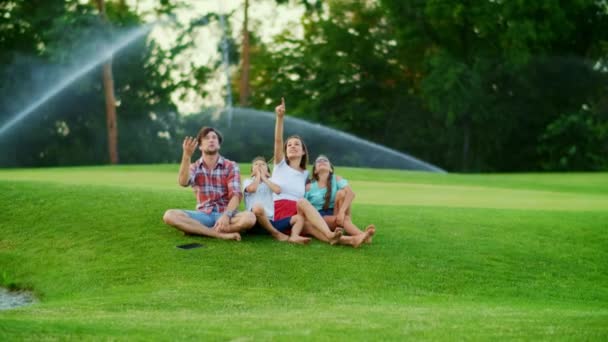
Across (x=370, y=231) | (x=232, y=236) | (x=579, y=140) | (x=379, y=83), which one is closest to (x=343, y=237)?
(x=370, y=231)

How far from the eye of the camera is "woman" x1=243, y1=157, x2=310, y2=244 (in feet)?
39.3

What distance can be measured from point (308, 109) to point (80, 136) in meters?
11.5

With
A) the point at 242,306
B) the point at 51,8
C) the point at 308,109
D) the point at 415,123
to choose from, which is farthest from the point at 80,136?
the point at 242,306

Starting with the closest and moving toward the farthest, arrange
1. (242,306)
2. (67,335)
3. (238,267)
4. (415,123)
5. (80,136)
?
(67,335) < (242,306) < (238,267) < (80,136) < (415,123)

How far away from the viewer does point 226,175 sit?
12180 millimetres

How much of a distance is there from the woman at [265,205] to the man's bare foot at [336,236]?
28cm

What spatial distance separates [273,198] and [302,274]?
2130 millimetres

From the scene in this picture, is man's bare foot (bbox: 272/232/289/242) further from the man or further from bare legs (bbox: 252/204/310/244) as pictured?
the man

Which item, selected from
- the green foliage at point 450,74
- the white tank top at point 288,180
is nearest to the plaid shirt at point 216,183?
the white tank top at point 288,180

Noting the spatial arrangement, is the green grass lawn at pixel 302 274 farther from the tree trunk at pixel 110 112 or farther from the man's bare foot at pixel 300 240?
the tree trunk at pixel 110 112

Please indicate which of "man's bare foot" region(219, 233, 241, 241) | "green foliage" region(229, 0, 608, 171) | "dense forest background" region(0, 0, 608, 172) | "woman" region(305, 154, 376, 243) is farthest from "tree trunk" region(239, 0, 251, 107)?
"man's bare foot" region(219, 233, 241, 241)

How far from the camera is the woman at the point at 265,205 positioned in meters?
12.0

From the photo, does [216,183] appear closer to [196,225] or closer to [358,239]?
[196,225]

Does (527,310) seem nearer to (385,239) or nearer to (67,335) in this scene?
(385,239)
